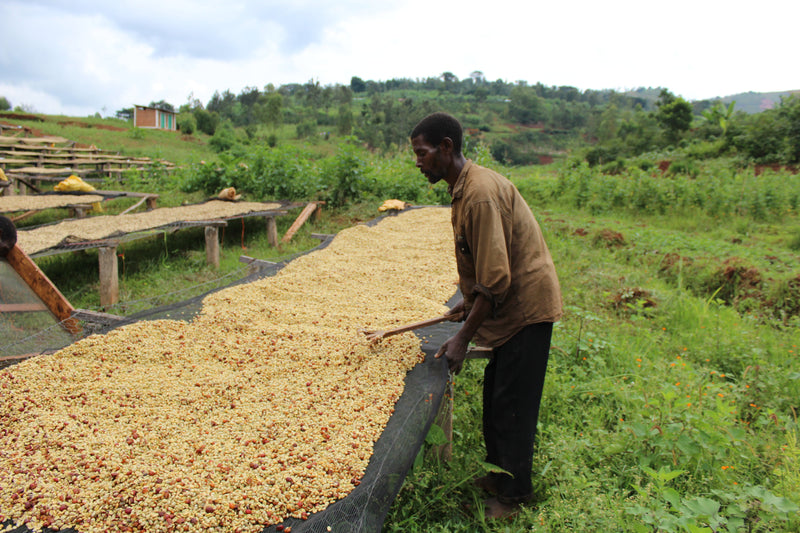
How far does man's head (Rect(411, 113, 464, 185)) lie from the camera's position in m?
1.83

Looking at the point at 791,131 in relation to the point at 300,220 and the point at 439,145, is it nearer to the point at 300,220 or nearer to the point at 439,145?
the point at 300,220

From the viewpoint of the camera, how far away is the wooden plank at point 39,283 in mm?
2811

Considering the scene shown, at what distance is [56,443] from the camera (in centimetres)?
169

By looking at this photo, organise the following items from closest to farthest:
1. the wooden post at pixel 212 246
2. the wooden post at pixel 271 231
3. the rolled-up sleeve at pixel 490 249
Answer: the rolled-up sleeve at pixel 490 249 < the wooden post at pixel 212 246 < the wooden post at pixel 271 231

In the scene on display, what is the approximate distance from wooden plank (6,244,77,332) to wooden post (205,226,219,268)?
101 inches

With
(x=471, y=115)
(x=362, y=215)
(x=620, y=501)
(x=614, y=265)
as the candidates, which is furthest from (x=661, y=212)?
(x=471, y=115)

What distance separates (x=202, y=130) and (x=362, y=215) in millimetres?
25162

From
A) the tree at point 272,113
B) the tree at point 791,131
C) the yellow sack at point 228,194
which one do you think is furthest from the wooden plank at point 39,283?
the tree at point 272,113

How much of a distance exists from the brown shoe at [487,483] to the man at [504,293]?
0.30 ft

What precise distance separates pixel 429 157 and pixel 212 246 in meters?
4.31

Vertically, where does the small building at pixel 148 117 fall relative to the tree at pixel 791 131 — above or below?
above

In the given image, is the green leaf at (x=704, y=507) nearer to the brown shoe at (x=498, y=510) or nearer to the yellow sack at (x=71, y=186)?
the brown shoe at (x=498, y=510)

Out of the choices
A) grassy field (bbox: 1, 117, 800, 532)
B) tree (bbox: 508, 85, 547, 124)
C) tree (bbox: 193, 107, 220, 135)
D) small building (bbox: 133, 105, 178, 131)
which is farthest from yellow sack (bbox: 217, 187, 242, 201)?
tree (bbox: 508, 85, 547, 124)

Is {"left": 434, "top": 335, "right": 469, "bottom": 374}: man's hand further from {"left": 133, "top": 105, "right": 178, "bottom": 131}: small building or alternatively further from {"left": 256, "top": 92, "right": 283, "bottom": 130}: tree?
{"left": 256, "top": 92, "right": 283, "bottom": 130}: tree
